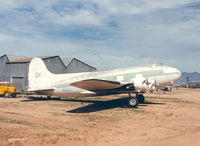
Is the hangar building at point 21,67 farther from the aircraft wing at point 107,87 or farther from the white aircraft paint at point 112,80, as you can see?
the aircraft wing at point 107,87

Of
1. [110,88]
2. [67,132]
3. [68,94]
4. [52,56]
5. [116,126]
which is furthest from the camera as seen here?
[52,56]

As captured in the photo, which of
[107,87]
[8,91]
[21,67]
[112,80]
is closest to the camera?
[107,87]

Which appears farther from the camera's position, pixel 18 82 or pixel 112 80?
pixel 18 82

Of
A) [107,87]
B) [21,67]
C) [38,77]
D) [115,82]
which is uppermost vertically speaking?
[21,67]

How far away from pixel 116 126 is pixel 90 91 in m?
9.18

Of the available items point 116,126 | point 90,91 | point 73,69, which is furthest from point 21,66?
point 116,126

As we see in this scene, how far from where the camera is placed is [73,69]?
161 feet

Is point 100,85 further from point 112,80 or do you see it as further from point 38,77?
point 38,77

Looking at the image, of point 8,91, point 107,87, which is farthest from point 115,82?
point 8,91

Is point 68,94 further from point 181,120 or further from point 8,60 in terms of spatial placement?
point 8,60

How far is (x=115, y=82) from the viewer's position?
18109 millimetres

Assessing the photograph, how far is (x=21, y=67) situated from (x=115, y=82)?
2958 cm

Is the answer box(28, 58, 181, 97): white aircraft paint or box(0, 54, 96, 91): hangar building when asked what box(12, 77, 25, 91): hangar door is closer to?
box(0, 54, 96, 91): hangar building

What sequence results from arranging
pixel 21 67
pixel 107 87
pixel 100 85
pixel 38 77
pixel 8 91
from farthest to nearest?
pixel 21 67, pixel 8 91, pixel 38 77, pixel 107 87, pixel 100 85
